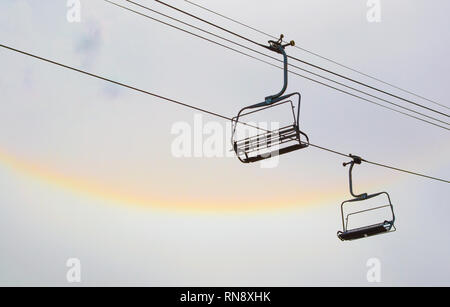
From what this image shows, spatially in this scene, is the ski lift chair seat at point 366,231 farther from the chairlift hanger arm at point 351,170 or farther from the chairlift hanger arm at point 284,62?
the chairlift hanger arm at point 284,62

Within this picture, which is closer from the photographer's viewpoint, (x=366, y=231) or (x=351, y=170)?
(x=366, y=231)

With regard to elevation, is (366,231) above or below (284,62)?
below

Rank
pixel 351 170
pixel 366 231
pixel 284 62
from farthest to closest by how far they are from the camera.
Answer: pixel 351 170
pixel 366 231
pixel 284 62

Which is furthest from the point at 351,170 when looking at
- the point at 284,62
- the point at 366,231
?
the point at 284,62

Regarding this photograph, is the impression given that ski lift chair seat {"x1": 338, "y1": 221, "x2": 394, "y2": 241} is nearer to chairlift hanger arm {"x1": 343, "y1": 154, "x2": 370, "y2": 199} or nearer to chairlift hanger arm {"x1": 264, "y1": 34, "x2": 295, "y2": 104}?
chairlift hanger arm {"x1": 343, "y1": 154, "x2": 370, "y2": 199}

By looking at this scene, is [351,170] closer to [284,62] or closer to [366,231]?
[366,231]

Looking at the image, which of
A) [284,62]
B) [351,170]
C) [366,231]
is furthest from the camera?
[351,170]

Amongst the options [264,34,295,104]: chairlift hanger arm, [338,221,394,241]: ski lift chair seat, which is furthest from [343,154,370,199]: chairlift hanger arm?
[264,34,295,104]: chairlift hanger arm

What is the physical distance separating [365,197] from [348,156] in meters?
1.18

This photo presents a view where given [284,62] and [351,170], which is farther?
[351,170]
